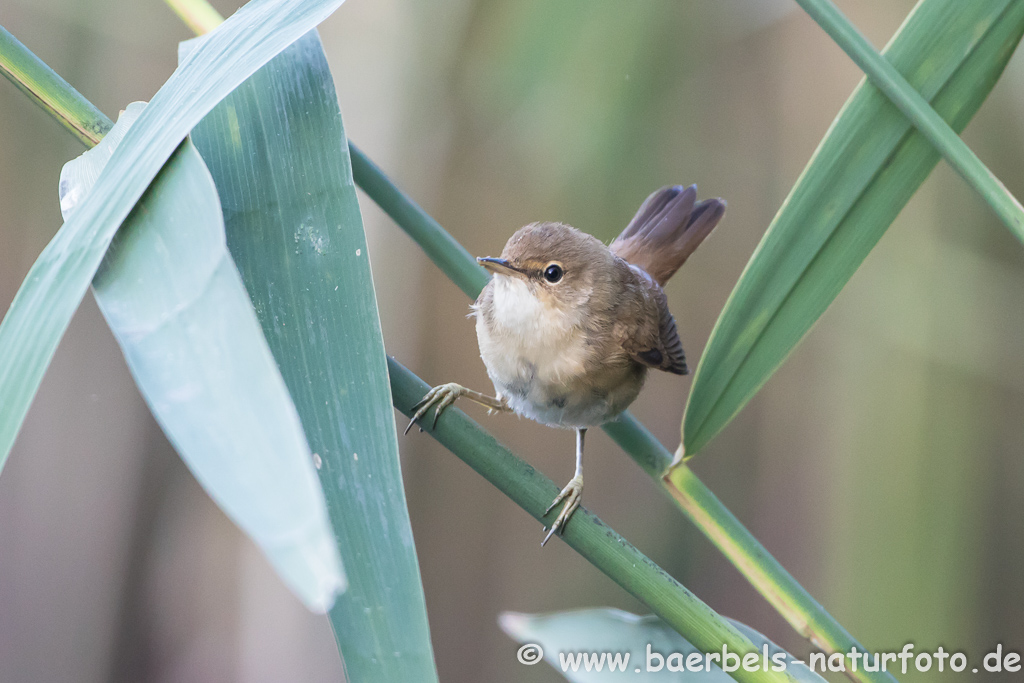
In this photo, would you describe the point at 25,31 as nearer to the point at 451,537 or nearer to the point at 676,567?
the point at 451,537

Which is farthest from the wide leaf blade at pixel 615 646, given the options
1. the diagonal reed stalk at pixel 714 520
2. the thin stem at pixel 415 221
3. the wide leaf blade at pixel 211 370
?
the wide leaf blade at pixel 211 370

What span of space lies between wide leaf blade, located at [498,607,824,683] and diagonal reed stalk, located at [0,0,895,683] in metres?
0.12

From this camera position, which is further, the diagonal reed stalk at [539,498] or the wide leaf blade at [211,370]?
the diagonal reed stalk at [539,498]

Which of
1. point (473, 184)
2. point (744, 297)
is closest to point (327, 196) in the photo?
point (744, 297)

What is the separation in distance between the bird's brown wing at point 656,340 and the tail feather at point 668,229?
0.21 ft

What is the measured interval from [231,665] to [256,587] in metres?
0.25

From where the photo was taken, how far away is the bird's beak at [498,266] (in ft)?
3.14

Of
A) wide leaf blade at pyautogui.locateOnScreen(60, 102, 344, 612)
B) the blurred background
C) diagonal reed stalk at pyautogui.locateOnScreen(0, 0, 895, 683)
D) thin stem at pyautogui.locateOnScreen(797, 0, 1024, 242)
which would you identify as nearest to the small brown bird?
diagonal reed stalk at pyautogui.locateOnScreen(0, 0, 895, 683)

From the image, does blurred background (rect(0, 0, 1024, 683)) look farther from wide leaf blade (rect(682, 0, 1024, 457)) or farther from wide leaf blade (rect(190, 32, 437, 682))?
wide leaf blade (rect(190, 32, 437, 682))

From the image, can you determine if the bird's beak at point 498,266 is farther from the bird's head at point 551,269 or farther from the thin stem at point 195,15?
the thin stem at point 195,15

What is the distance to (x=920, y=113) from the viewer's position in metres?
0.61

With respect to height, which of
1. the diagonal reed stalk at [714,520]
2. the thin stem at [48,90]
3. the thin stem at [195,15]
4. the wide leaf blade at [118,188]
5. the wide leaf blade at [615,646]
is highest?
the thin stem at [195,15]

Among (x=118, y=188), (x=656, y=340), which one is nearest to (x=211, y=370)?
(x=118, y=188)

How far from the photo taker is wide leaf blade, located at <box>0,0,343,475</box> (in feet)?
1.10
